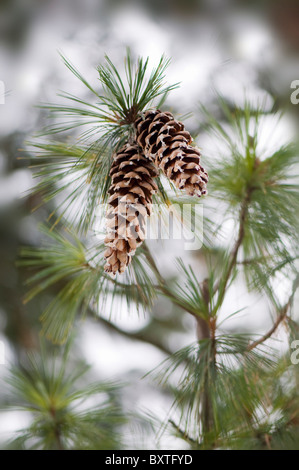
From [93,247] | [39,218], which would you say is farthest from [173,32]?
[93,247]

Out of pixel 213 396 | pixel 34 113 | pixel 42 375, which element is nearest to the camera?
pixel 213 396

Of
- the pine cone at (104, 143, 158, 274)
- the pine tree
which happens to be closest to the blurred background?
the pine tree

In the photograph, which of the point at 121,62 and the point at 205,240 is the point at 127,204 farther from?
the point at 121,62

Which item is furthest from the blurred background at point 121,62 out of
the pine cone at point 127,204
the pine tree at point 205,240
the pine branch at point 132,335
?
the pine cone at point 127,204

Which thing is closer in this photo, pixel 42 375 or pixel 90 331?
pixel 42 375

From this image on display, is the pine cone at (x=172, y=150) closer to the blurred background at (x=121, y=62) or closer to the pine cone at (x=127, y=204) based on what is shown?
the pine cone at (x=127, y=204)
